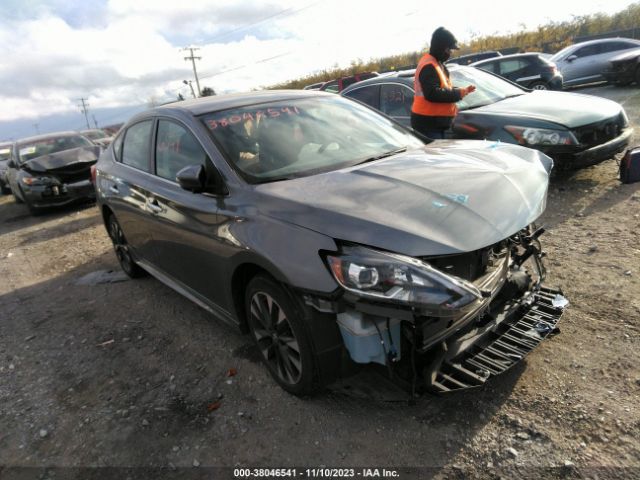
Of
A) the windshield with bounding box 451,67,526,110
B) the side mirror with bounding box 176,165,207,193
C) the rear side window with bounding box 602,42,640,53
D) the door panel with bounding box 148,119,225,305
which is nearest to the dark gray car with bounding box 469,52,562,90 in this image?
the rear side window with bounding box 602,42,640,53

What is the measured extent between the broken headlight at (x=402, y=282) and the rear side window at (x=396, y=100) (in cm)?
482

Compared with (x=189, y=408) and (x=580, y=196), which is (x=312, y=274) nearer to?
(x=189, y=408)

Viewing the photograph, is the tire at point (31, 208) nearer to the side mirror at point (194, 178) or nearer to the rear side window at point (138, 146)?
the rear side window at point (138, 146)

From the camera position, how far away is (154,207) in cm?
361

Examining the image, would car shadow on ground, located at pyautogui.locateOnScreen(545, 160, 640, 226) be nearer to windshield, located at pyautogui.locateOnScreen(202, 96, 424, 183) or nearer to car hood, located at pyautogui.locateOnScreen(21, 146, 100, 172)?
windshield, located at pyautogui.locateOnScreen(202, 96, 424, 183)

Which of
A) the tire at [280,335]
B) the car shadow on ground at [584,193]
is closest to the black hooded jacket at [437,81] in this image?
the car shadow on ground at [584,193]

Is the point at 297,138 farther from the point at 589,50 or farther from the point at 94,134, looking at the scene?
the point at 94,134

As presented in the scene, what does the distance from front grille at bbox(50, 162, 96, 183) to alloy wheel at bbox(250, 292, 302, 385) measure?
26.7ft

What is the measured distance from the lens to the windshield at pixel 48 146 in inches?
398

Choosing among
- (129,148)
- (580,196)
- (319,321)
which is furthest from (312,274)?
(580,196)

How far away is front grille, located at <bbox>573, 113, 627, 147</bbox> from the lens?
5195 millimetres

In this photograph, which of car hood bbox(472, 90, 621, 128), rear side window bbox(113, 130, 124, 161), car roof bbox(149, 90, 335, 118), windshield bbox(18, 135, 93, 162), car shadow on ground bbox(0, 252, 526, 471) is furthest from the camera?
windshield bbox(18, 135, 93, 162)

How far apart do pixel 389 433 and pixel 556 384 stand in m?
0.96

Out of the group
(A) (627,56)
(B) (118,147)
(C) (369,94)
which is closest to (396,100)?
(C) (369,94)
